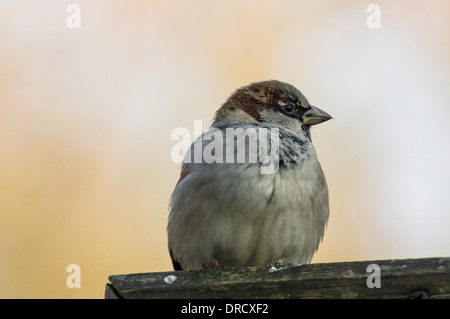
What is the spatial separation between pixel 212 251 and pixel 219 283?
113 centimetres

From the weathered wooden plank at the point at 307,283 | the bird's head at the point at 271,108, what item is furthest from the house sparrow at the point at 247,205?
the weathered wooden plank at the point at 307,283

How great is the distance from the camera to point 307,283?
1747 millimetres

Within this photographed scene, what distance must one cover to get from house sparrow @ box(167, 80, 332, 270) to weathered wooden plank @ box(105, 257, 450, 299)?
3.18 feet

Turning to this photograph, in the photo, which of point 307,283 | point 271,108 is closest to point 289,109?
point 271,108

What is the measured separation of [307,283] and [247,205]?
1.02 metres

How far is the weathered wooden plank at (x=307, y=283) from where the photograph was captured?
172cm

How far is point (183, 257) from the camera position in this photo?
3018 millimetres

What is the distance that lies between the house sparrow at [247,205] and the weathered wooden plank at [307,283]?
971mm

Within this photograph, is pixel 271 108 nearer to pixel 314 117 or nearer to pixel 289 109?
pixel 289 109

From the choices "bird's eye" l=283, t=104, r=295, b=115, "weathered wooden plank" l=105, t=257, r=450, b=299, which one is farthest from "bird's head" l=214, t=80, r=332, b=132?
"weathered wooden plank" l=105, t=257, r=450, b=299

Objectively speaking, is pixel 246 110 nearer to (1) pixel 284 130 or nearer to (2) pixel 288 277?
(1) pixel 284 130

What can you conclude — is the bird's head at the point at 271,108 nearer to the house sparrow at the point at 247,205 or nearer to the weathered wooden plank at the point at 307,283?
the house sparrow at the point at 247,205
